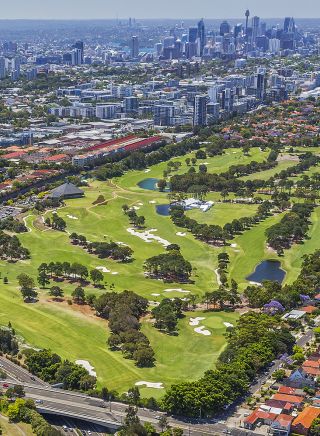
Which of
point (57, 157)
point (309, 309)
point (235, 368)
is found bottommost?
point (57, 157)

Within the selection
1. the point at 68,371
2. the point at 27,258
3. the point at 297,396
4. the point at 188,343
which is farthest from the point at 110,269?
the point at 297,396

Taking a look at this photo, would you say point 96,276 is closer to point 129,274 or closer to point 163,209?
point 129,274

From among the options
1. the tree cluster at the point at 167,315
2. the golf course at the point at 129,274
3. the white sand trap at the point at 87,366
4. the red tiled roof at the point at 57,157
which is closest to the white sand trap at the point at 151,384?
the golf course at the point at 129,274

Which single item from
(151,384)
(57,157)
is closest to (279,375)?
(151,384)

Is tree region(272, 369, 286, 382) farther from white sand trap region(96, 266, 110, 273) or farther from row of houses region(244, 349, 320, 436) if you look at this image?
white sand trap region(96, 266, 110, 273)

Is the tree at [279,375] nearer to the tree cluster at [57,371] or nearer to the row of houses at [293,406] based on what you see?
the row of houses at [293,406]

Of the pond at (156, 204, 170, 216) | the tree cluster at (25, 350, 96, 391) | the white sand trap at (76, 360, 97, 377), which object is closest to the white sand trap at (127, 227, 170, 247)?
the pond at (156, 204, 170, 216)
